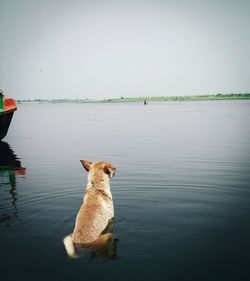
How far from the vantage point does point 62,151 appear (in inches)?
1017

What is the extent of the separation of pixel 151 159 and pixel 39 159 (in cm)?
776

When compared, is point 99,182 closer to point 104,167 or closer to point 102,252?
point 104,167

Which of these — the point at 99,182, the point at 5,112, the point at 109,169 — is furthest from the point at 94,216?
the point at 5,112

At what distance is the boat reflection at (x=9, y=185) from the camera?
10.2 metres

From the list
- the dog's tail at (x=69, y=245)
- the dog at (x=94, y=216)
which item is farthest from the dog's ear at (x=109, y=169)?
the dog's tail at (x=69, y=245)

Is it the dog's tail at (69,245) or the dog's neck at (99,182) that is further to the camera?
the dog's neck at (99,182)

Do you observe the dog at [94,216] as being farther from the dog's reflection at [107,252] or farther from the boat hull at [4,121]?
the boat hull at [4,121]

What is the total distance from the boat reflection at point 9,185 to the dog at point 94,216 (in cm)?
348

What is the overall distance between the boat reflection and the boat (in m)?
5.36

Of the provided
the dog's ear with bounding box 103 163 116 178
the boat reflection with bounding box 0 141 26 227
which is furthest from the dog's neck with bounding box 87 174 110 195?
the boat reflection with bounding box 0 141 26 227

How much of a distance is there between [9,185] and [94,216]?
9261 millimetres

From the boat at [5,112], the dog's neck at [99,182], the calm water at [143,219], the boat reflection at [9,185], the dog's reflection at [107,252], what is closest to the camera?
the calm water at [143,219]

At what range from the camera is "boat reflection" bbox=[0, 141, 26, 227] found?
10203 mm

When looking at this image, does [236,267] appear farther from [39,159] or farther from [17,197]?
[39,159]
